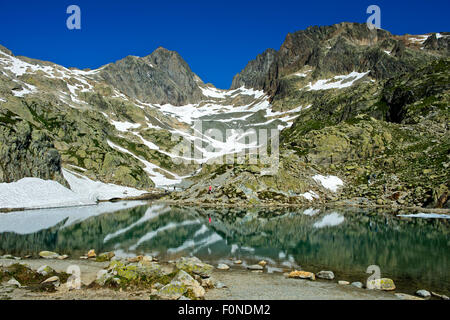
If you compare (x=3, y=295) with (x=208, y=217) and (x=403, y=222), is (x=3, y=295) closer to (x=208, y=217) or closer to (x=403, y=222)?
(x=208, y=217)

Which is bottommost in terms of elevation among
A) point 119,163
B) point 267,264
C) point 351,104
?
point 267,264

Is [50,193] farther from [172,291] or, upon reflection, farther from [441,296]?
[441,296]

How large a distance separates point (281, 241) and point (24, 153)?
79.5m

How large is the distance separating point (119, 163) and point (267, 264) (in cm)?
13972

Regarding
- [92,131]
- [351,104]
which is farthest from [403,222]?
[92,131]

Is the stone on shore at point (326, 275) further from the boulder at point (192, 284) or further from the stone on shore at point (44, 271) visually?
the stone on shore at point (44, 271)

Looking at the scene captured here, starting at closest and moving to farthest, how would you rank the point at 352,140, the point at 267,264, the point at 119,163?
the point at 267,264 < the point at 352,140 < the point at 119,163

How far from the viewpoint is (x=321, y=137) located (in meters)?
112

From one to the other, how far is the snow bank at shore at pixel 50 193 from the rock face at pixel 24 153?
3129mm

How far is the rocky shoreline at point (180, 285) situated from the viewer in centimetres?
1712

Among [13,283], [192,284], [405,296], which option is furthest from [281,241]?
[13,283]

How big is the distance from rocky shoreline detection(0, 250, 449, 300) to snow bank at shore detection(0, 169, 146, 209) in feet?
195

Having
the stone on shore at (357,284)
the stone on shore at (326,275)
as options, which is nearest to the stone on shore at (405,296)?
the stone on shore at (357,284)
